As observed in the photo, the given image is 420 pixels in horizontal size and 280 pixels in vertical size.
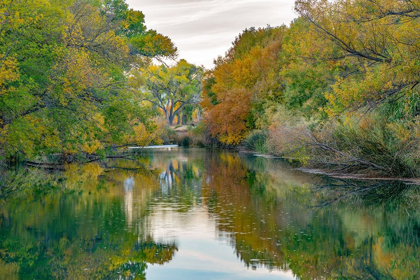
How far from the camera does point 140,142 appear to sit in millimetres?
52125

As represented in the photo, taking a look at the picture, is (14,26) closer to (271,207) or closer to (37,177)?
(37,177)

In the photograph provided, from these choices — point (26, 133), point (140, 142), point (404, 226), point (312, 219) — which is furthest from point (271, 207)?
point (140, 142)

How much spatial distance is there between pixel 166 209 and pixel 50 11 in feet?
36.3

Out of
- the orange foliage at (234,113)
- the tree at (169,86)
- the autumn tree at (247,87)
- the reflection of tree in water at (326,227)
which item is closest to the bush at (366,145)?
the reflection of tree in water at (326,227)

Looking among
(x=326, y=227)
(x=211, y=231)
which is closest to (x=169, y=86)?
(x=326, y=227)

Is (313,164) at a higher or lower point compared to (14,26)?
lower

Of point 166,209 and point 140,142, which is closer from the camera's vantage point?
point 166,209

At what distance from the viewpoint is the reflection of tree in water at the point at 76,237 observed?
894cm

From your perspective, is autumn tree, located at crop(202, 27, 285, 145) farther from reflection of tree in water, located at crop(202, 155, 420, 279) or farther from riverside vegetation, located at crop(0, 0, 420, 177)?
reflection of tree in water, located at crop(202, 155, 420, 279)

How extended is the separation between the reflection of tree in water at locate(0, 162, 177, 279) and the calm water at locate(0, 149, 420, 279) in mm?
21

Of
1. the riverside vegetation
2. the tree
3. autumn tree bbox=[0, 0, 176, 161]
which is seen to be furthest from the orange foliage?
autumn tree bbox=[0, 0, 176, 161]

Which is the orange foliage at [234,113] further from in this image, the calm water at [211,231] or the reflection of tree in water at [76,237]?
the reflection of tree in water at [76,237]

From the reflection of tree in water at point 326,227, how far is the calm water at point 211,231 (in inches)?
1.0

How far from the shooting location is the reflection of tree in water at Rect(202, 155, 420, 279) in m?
9.20
